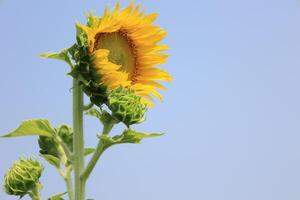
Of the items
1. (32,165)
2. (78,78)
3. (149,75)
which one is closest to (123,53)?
(149,75)

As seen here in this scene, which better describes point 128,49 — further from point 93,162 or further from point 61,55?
point 93,162

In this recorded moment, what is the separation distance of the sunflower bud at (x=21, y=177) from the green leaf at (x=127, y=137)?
638 millimetres

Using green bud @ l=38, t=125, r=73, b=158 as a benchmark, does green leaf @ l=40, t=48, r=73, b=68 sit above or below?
above

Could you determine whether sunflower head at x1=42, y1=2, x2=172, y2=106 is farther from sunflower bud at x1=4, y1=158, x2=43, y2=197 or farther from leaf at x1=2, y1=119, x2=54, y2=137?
sunflower bud at x1=4, y1=158, x2=43, y2=197

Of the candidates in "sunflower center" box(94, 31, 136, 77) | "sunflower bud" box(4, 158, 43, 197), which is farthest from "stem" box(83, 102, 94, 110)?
"sunflower bud" box(4, 158, 43, 197)

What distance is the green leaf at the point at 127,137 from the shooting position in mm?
2570

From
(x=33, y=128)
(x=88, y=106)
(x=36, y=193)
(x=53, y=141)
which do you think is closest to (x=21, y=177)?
(x=36, y=193)

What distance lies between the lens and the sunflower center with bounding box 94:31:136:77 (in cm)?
275

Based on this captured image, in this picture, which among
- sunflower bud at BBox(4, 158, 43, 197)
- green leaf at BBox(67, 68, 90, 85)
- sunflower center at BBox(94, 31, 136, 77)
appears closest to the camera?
green leaf at BBox(67, 68, 90, 85)

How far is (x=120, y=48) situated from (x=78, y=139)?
576mm

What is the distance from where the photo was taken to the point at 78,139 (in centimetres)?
261

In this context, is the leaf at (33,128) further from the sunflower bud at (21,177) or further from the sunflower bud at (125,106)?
the sunflower bud at (21,177)

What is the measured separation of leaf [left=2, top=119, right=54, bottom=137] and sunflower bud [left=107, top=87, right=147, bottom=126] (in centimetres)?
34

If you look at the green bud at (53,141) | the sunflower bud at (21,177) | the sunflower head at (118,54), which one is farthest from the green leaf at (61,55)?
the sunflower bud at (21,177)
